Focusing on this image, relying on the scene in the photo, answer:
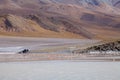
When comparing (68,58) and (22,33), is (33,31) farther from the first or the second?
(68,58)

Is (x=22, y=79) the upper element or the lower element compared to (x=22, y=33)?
lower

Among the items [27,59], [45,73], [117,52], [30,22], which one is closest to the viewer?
[45,73]

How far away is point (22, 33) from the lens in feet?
472

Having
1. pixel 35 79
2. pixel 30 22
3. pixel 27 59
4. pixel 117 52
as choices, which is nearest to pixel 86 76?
pixel 35 79

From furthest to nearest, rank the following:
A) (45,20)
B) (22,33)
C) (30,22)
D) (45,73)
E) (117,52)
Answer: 1. (45,20)
2. (30,22)
3. (22,33)
4. (117,52)
5. (45,73)

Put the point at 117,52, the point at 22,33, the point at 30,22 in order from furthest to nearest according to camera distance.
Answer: the point at 30,22, the point at 22,33, the point at 117,52

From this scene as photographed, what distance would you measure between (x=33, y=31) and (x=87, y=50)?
9985cm

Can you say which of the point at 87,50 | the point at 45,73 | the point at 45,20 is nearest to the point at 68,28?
the point at 45,20

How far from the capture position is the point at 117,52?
5103cm

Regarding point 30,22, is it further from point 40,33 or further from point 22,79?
point 22,79

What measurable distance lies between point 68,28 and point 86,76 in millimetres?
148755

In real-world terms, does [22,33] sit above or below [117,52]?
above

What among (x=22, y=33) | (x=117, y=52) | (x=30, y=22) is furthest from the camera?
(x=30, y=22)

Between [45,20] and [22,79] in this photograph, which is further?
[45,20]
